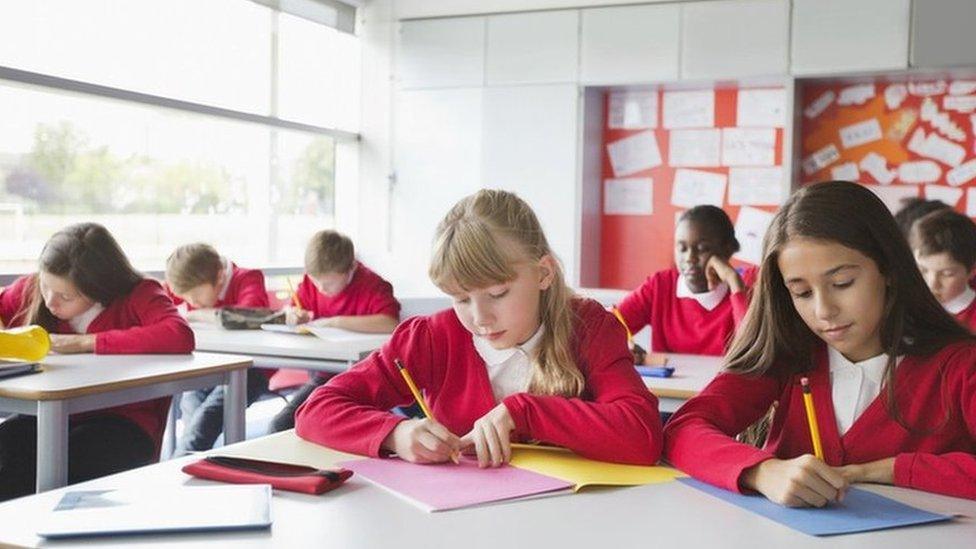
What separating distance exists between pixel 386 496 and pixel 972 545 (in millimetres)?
718

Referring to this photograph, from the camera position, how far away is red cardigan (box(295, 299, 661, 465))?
5.13 ft

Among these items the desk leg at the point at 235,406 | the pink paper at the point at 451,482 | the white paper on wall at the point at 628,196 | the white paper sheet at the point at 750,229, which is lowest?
the desk leg at the point at 235,406

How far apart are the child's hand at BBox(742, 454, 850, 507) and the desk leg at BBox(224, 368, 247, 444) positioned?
1.90 m

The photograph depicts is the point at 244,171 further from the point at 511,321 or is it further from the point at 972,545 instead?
the point at 972,545

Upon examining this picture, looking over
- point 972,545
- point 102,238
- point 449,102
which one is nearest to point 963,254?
point 972,545

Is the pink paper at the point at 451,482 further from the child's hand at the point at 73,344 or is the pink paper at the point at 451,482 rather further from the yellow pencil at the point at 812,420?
the child's hand at the point at 73,344

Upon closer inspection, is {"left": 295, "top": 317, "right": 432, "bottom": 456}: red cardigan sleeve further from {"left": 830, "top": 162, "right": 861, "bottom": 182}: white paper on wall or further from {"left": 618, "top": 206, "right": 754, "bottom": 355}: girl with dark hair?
{"left": 830, "top": 162, "right": 861, "bottom": 182}: white paper on wall

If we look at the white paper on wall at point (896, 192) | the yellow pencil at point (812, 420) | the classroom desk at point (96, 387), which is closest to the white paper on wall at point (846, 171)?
the white paper on wall at point (896, 192)

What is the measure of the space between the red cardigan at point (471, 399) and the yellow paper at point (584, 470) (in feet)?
0.08

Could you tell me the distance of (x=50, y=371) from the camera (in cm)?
255

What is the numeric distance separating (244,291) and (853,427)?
3094 millimetres

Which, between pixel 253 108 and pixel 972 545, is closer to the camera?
pixel 972 545

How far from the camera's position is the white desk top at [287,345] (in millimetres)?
3355

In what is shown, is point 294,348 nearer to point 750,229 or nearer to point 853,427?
point 853,427
